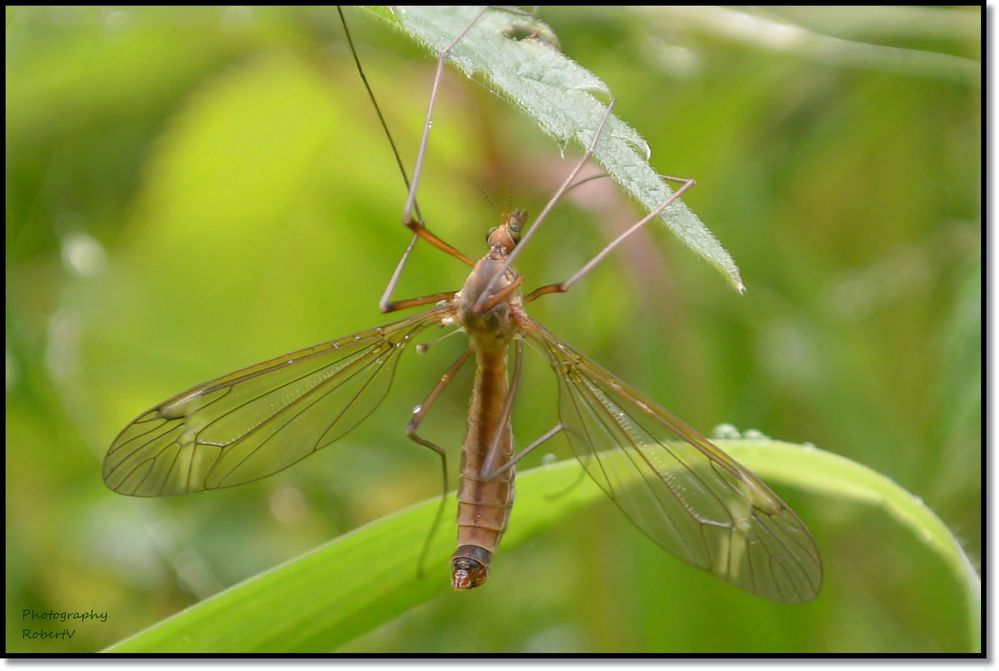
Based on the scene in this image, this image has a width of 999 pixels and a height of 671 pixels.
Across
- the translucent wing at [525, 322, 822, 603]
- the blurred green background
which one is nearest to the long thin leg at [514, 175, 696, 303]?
the translucent wing at [525, 322, 822, 603]

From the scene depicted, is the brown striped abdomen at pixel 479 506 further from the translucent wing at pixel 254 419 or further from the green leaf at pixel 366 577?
the translucent wing at pixel 254 419

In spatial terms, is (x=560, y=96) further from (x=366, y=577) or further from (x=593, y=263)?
(x=366, y=577)

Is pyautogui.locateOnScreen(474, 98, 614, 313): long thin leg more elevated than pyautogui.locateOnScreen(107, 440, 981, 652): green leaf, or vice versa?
pyautogui.locateOnScreen(474, 98, 614, 313): long thin leg

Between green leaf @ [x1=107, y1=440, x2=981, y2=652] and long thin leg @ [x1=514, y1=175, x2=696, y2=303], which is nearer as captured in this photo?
green leaf @ [x1=107, y1=440, x2=981, y2=652]

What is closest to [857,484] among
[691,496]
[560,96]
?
[691,496]

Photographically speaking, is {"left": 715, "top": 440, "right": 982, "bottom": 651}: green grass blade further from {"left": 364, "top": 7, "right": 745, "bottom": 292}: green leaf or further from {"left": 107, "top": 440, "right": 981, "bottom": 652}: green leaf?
{"left": 364, "top": 7, "right": 745, "bottom": 292}: green leaf

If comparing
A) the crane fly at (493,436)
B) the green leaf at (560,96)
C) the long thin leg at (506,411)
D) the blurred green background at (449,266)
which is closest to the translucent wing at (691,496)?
the crane fly at (493,436)

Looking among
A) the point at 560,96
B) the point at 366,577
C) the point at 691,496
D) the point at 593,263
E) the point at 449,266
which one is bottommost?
the point at 366,577

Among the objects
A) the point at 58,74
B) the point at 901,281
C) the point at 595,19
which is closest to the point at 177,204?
the point at 58,74
